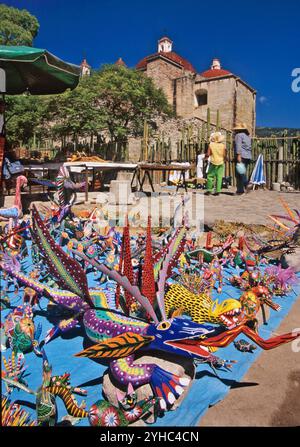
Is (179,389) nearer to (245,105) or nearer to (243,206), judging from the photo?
(243,206)

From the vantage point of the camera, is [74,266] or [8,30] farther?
[8,30]

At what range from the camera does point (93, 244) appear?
12.6 ft

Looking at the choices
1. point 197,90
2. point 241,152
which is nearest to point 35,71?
point 241,152

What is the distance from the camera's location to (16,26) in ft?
66.1

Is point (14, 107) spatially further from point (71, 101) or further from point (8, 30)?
point (8, 30)

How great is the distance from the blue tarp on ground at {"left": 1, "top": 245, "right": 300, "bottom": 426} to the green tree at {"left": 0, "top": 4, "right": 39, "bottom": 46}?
21485 millimetres

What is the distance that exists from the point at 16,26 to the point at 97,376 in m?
23.1

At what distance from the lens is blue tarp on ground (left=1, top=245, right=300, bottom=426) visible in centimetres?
173

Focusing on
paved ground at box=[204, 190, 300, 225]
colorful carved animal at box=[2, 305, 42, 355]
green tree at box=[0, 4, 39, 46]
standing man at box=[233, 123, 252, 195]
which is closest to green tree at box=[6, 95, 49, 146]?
green tree at box=[0, 4, 39, 46]

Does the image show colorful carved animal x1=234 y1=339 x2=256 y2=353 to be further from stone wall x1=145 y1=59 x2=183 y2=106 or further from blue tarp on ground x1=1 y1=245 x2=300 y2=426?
stone wall x1=145 y1=59 x2=183 y2=106

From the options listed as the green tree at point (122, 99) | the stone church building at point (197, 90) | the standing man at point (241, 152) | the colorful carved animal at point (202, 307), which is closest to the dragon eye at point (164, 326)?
the colorful carved animal at point (202, 307)

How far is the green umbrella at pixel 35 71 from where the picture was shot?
19.9 feet

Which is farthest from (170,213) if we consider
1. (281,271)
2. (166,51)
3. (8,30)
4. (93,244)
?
(166,51)
